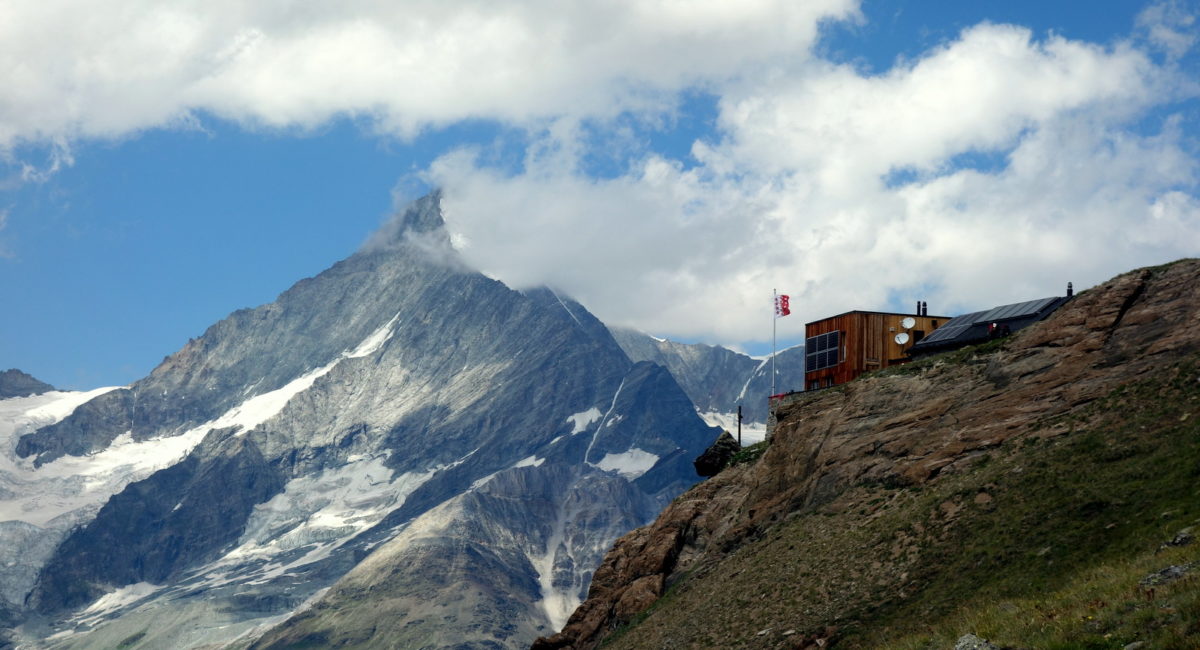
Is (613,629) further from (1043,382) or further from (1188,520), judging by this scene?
(1188,520)

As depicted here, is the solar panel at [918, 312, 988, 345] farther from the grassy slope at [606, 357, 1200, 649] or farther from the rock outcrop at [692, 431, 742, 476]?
the grassy slope at [606, 357, 1200, 649]

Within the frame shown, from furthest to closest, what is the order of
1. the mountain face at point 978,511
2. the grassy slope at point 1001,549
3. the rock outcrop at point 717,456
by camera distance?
the rock outcrop at point 717,456, the mountain face at point 978,511, the grassy slope at point 1001,549

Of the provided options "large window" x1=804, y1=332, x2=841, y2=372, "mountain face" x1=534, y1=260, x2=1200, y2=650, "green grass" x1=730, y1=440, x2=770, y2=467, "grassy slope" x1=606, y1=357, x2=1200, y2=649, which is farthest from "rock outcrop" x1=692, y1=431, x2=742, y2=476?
"grassy slope" x1=606, y1=357, x2=1200, y2=649

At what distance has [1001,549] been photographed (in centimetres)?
5606

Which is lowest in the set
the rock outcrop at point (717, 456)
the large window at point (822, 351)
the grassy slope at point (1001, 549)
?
the grassy slope at point (1001, 549)

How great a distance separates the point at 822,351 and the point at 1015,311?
15012 millimetres

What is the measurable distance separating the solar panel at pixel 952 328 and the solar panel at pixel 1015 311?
88cm

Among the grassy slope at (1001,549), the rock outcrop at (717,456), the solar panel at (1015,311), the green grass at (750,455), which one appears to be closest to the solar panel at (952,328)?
the solar panel at (1015,311)

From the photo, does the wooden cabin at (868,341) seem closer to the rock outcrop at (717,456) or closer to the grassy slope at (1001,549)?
the rock outcrop at (717,456)

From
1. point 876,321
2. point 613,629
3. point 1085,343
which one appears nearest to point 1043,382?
point 1085,343

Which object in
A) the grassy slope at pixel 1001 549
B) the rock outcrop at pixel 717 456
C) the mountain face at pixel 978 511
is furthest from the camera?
the rock outcrop at pixel 717 456

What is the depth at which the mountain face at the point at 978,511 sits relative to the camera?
46.3 meters

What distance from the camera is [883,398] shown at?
77.9m

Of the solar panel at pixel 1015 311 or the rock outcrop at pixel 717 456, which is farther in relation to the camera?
the rock outcrop at pixel 717 456
